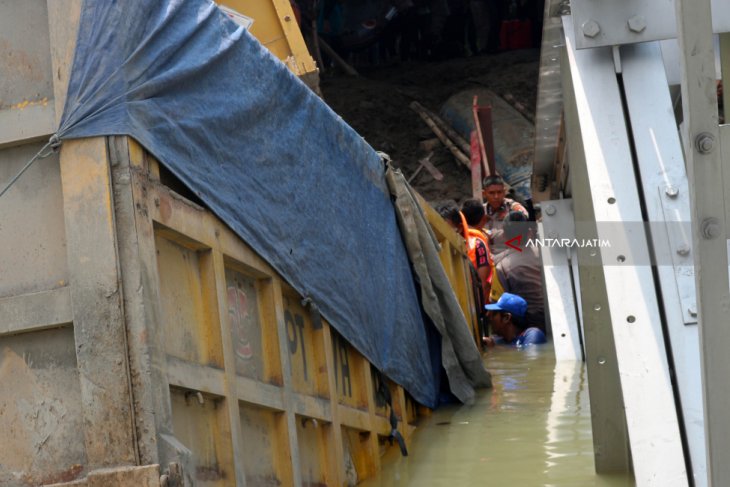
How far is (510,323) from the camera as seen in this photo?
942 cm

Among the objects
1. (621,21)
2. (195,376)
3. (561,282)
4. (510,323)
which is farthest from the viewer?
(510,323)

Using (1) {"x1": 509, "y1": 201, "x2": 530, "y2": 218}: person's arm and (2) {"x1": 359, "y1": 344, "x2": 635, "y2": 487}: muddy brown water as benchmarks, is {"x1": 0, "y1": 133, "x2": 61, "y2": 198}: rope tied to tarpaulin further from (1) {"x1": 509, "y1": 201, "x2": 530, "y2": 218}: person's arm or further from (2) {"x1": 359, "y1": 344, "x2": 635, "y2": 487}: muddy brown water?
(1) {"x1": 509, "y1": 201, "x2": 530, "y2": 218}: person's arm

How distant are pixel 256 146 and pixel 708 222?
78.8 inches

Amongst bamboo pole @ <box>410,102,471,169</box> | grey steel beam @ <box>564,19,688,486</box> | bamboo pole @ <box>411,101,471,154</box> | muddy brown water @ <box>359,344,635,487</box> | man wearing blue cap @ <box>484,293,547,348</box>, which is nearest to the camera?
grey steel beam @ <box>564,19,688,486</box>

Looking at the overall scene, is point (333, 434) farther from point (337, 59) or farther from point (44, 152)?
point (337, 59)

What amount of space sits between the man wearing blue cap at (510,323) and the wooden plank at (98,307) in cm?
659

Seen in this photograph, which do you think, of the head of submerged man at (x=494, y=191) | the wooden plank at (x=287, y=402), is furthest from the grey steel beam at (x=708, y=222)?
the head of submerged man at (x=494, y=191)

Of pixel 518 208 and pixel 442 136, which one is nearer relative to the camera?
pixel 518 208

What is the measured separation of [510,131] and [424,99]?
2.32m

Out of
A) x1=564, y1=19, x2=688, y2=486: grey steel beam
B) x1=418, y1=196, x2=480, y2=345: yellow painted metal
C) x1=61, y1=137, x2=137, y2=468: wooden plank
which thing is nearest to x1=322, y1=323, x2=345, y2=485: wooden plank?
x1=564, y1=19, x2=688, y2=486: grey steel beam

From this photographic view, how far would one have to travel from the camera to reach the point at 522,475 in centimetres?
465

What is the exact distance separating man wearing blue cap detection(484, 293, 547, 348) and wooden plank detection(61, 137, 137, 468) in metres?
6.59

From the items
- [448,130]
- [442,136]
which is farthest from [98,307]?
[448,130]

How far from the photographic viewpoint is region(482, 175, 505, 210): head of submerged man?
1152cm
